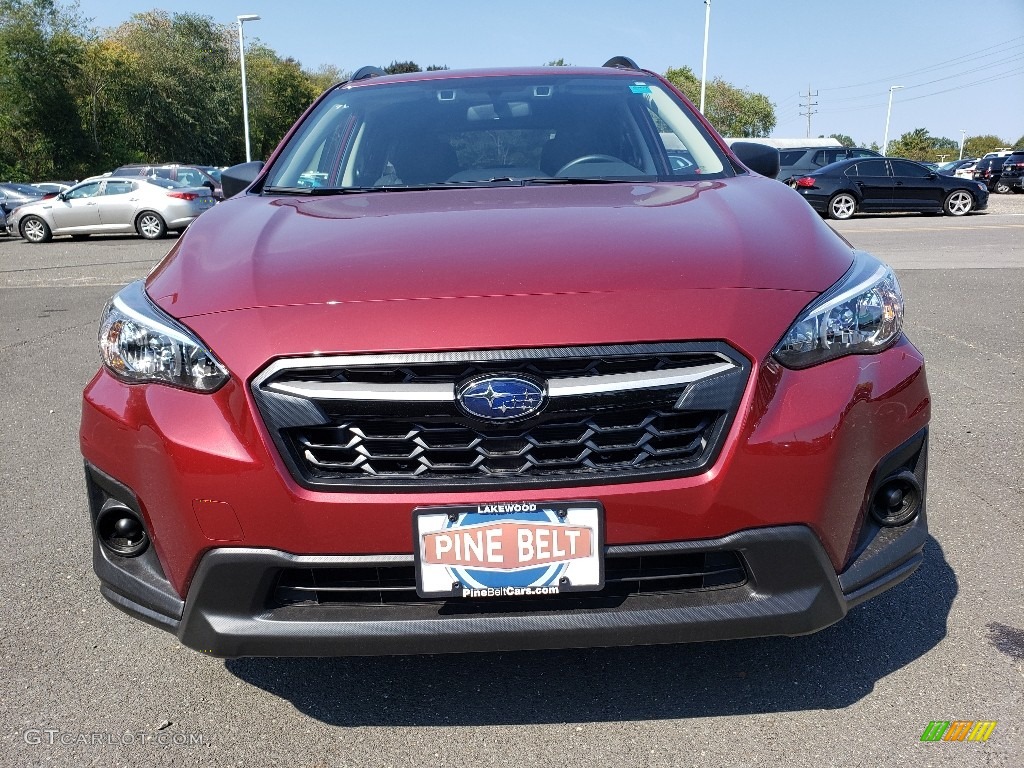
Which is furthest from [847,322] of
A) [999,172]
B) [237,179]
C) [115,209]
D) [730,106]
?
[730,106]

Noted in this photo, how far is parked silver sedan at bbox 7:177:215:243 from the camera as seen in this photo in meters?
18.2

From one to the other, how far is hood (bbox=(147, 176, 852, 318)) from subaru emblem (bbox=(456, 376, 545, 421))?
7.7 inches

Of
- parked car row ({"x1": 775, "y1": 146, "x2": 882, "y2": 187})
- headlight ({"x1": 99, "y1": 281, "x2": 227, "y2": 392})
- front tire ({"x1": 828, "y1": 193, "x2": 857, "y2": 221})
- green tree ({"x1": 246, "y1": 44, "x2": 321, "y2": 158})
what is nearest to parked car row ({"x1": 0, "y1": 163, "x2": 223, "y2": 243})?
front tire ({"x1": 828, "y1": 193, "x2": 857, "y2": 221})

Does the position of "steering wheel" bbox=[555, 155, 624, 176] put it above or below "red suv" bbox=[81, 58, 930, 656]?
above

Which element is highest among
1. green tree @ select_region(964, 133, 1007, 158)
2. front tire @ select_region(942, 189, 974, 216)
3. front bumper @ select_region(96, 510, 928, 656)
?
front bumper @ select_region(96, 510, 928, 656)

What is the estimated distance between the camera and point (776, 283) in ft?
6.66

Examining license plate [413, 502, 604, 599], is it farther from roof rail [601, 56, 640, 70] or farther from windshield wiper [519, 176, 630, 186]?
roof rail [601, 56, 640, 70]

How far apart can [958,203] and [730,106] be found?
248 ft

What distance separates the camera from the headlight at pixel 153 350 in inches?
77.1

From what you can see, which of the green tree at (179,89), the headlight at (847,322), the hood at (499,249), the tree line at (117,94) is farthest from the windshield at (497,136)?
the green tree at (179,89)

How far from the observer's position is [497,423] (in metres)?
1.87

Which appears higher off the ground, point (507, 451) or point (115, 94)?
point (507, 451)

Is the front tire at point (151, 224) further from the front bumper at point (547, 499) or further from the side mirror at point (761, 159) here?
the front bumper at point (547, 499)

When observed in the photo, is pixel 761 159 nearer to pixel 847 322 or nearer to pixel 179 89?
pixel 847 322
